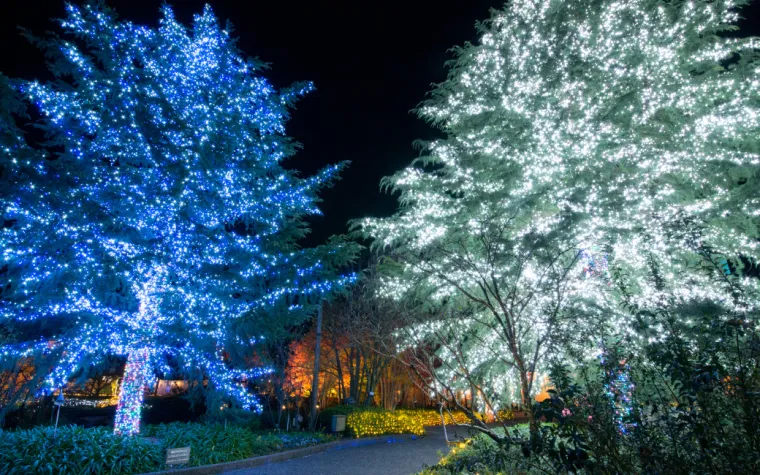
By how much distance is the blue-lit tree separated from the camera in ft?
26.7

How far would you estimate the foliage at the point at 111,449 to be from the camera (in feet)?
21.8

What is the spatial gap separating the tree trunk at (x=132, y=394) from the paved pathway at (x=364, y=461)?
2.47 meters

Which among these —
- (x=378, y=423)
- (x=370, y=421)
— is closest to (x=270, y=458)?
(x=370, y=421)

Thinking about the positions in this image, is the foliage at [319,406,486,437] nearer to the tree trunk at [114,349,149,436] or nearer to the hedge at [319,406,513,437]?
the hedge at [319,406,513,437]

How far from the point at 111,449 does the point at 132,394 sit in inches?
66.4

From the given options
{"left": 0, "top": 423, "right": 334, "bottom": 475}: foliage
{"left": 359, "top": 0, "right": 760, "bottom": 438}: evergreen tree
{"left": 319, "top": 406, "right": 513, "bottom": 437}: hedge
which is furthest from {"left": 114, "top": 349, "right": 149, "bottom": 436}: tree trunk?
{"left": 319, "top": 406, "right": 513, "bottom": 437}: hedge

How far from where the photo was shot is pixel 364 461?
10.3 metres

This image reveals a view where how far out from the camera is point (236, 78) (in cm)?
1195

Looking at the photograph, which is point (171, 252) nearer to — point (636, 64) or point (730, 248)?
point (636, 64)

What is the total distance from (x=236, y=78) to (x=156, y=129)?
11.9ft

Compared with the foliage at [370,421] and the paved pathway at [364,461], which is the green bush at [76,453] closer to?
the paved pathway at [364,461]

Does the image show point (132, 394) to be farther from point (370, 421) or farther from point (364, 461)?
point (370, 421)

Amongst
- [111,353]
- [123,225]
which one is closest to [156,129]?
[123,225]

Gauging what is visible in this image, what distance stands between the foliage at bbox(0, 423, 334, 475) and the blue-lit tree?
0.89 meters
